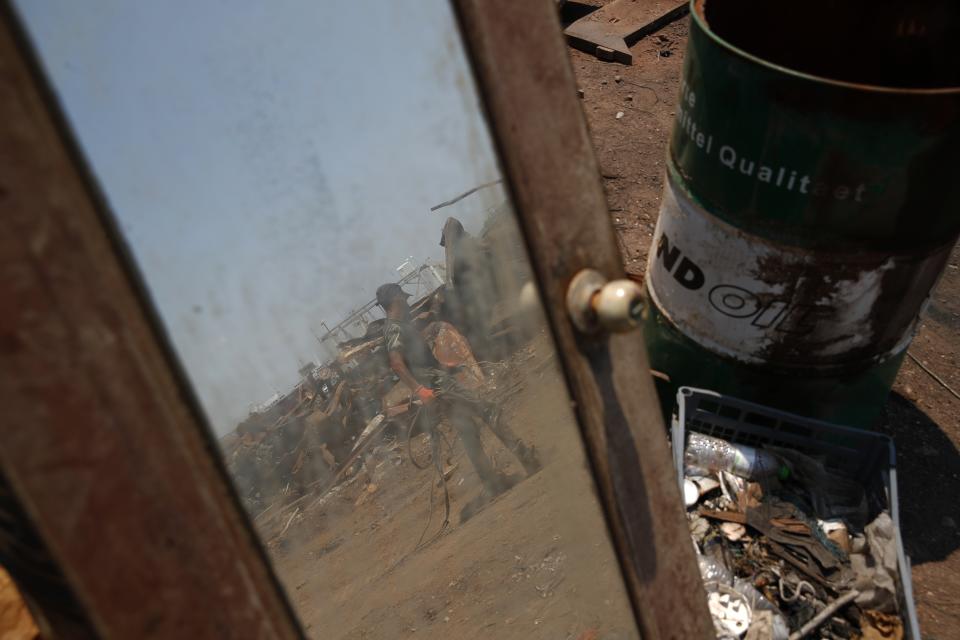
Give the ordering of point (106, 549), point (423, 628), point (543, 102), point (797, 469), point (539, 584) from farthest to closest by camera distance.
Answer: point (797, 469) < point (423, 628) < point (539, 584) < point (543, 102) < point (106, 549)

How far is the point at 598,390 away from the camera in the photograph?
0.72 m

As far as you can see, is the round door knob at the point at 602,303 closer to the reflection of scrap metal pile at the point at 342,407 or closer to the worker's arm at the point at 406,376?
the reflection of scrap metal pile at the point at 342,407

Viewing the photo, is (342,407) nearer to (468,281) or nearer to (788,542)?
(468,281)

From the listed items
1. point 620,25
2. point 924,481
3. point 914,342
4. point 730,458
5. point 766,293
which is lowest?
point 924,481

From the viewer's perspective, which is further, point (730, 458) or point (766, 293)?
point (730, 458)

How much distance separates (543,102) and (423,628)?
1.26 meters

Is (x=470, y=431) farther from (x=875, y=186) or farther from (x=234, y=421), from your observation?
(x=875, y=186)

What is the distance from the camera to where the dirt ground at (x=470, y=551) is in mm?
893

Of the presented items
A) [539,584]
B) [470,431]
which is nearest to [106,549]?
[470,431]

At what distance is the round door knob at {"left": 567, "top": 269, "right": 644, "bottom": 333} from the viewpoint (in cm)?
65

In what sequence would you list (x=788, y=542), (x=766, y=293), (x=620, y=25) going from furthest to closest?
(x=620, y=25) < (x=788, y=542) < (x=766, y=293)

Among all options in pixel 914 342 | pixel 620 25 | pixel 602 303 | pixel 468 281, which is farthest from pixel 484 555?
pixel 620 25

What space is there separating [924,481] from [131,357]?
286 centimetres

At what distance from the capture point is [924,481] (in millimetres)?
2551
